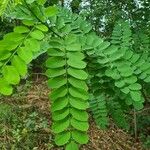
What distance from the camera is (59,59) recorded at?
1616 mm

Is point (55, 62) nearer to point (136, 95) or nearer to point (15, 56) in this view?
point (15, 56)

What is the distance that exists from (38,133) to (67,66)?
13.1 feet

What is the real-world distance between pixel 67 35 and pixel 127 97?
49 cm

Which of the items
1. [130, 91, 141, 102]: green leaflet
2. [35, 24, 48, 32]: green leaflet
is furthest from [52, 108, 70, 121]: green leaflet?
[130, 91, 141, 102]: green leaflet

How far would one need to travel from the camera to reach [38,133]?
216 inches

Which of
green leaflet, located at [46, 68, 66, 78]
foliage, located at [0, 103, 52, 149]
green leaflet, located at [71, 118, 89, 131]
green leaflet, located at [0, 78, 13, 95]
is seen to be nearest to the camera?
green leaflet, located at [0, 78, 13, 95]

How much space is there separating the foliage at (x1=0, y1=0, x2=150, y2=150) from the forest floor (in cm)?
325

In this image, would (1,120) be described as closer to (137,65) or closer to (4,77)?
(137,65)

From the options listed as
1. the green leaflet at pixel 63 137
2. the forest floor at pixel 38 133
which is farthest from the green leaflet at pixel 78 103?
the forest floor at pixel 38 133

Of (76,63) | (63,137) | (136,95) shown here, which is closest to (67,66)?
(76,63)

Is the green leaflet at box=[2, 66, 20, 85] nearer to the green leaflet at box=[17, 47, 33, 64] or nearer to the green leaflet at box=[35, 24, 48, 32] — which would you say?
the green leaflet at box=[17, 47, 33, 64]

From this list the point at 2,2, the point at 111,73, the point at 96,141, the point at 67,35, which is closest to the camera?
the point at 2,2

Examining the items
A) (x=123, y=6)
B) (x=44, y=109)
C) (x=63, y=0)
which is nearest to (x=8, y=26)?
(x=63, y=0)

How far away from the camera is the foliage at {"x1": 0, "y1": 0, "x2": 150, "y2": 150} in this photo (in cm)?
143
